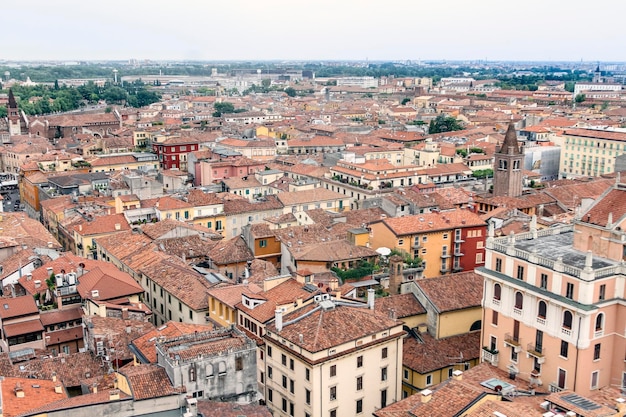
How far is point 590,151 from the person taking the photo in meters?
114

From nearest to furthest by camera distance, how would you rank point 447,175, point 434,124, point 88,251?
1. point 88,251
2. point 447,175
3. point 434,124

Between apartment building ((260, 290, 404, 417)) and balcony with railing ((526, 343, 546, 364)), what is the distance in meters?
6.93

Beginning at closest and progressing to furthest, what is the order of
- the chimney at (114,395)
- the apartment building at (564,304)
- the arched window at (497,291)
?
the chimney at (114,395) → the apartment building at (564,304) → the arched window at (497,291)

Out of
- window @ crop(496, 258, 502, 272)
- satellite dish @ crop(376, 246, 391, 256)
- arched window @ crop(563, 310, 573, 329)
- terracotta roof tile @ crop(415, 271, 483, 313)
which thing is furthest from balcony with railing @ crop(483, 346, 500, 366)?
satellite dish @ crop(376, 246, 391, 256)

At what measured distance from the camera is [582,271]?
109 feet

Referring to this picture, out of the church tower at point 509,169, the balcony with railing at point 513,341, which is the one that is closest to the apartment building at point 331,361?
the balcony with railing at point 513,341

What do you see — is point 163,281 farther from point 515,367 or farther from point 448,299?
point 515,367

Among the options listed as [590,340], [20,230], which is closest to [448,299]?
[590,340]

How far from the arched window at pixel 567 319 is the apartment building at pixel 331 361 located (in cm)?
881

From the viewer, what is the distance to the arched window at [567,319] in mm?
34156

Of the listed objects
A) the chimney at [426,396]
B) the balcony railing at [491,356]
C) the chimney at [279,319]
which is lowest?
the balcony railing at [491,356]

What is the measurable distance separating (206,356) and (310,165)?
69.0 metres

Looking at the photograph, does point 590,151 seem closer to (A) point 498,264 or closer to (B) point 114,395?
(A) point 498,264

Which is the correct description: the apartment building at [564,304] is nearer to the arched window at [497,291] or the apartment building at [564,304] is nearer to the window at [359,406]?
the arched window at [497,291]
